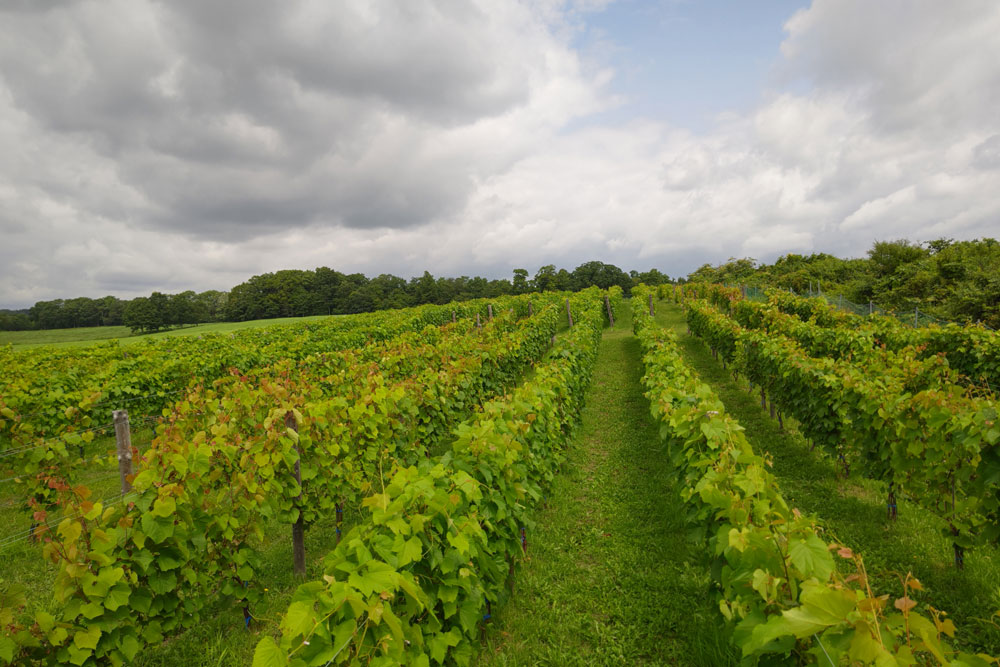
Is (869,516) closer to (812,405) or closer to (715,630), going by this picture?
(812,405)

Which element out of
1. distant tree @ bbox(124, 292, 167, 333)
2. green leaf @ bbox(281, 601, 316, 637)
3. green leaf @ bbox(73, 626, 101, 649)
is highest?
distant tree @ bbox(124, 292, 167, 333)

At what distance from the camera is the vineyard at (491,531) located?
7.01 feet

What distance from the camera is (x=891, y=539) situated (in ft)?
16.5

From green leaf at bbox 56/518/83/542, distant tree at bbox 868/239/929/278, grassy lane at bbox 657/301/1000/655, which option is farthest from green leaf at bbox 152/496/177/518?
distant tree at bbox 868/239/929/278

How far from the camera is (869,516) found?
5.43 metres

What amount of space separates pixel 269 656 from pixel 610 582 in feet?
12.1

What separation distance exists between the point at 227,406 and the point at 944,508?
348 inches

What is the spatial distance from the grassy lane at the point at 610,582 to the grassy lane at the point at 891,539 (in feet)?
6.11

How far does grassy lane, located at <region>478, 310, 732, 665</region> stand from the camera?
362cm

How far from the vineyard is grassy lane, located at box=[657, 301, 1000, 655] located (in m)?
0.03

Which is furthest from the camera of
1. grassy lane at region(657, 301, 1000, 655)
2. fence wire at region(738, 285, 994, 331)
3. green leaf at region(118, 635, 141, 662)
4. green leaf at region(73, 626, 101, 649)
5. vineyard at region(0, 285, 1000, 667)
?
fence wire at region(738, 285, 994, 331)

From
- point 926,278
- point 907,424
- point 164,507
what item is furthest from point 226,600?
point 926,278

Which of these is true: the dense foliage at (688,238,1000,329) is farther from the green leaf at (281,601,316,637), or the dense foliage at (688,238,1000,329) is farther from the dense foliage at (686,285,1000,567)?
the green leaf at (281,601,316,637)

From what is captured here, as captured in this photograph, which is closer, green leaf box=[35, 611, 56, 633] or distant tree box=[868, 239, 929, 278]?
green leaf box=[35, 611, 56, 633]
